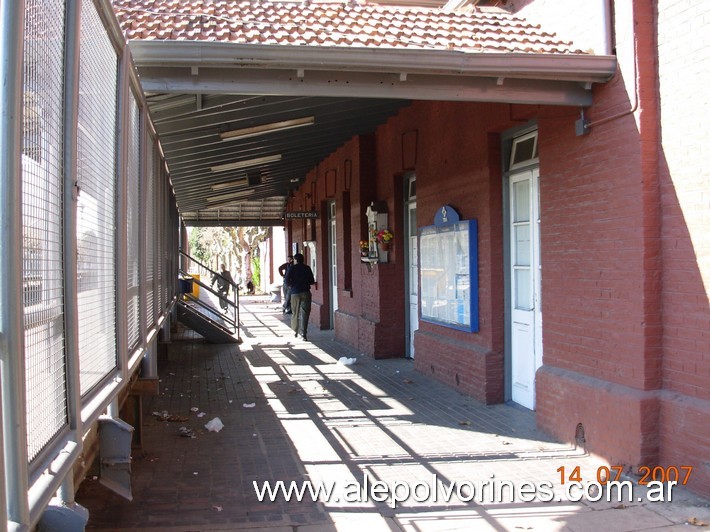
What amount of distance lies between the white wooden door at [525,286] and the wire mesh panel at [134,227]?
13.0 ft

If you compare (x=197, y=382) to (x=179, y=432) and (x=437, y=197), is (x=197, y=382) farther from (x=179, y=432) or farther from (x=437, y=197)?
(x=437, y=197)

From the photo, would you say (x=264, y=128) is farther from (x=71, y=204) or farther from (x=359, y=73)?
(x=71, y=204)

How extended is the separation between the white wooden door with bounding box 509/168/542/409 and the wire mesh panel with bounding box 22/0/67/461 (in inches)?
210

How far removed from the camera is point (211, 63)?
520cm

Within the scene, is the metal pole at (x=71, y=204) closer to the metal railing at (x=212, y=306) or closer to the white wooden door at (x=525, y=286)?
A: the white wooden door at (x=525, y=286)

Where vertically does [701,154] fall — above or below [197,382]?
above

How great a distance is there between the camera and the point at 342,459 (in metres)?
5.84

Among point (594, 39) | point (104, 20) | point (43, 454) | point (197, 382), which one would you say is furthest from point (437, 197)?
point (43, 454)

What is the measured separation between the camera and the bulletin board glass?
785 centimetres

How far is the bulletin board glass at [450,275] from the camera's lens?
785 centimetres

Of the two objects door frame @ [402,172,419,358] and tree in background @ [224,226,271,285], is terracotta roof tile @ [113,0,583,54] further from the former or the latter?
tree in background @ [224,226,271,285]

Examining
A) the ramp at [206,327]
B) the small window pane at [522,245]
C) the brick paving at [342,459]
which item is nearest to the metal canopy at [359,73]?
the small window pane at [522,245]

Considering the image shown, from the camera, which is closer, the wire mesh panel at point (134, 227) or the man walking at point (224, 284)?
the wire mesh panel at point (134, 227)

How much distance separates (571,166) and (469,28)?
5.51 ft
